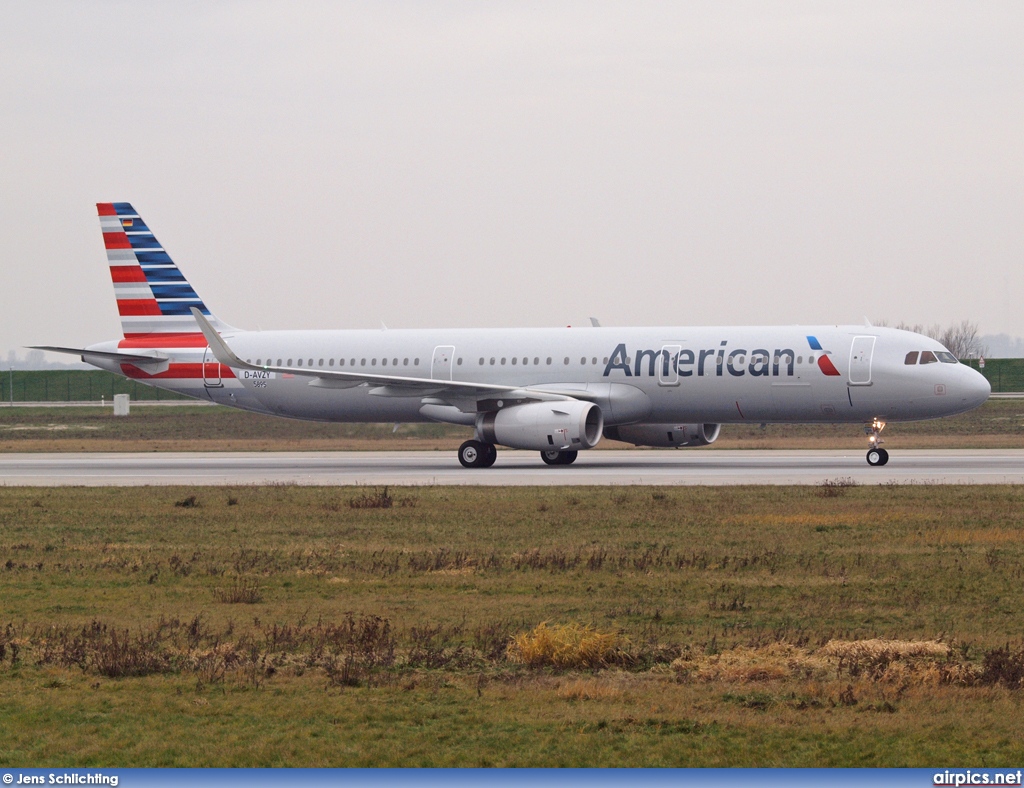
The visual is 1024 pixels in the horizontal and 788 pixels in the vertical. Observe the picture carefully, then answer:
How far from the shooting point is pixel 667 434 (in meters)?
43.6

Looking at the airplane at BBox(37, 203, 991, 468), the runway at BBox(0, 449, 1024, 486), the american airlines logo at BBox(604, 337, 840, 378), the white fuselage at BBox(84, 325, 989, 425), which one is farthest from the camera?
the american airlines logo at BBox(604, 337, 840, 378)

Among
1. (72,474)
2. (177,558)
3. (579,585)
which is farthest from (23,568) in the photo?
(72,474)

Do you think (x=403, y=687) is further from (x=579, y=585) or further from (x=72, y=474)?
(x=72, y=474)

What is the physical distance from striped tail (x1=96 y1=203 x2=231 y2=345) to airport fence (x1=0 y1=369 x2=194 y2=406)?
196 feet

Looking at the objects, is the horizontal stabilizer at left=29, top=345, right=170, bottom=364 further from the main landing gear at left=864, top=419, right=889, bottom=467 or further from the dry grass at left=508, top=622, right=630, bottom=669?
the dry grass at left=508, top=622, right=630, bottom=669

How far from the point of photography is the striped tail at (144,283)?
159 ft

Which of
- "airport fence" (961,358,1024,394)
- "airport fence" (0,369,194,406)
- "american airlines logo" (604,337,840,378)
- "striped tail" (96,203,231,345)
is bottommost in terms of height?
"airport fence" (0,369,194,406)

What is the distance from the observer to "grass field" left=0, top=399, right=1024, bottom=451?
194ft

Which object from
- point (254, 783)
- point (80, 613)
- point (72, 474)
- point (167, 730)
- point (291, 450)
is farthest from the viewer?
point (291, 450)

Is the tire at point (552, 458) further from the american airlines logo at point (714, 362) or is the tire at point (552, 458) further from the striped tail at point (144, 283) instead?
the striped tail at point (144, 283)

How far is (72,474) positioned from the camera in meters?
41.2

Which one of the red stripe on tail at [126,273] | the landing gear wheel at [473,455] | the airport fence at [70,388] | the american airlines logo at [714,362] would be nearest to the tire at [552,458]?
the landing gear wheel at [473,455]

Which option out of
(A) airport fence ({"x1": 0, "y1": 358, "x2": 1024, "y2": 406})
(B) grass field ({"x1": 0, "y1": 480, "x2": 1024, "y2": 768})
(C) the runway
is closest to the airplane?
(C) the runway

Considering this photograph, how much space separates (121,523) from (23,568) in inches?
249
